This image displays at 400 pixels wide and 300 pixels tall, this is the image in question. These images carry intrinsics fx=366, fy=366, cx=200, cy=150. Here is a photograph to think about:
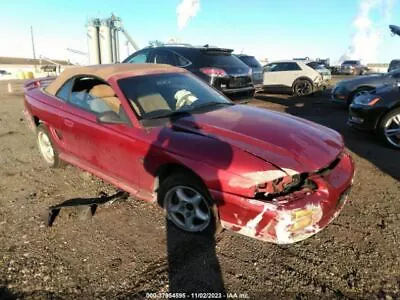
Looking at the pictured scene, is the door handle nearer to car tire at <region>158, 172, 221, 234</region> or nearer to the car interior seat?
the car interior seat

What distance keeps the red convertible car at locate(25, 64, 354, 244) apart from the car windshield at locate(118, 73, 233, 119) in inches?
0.5

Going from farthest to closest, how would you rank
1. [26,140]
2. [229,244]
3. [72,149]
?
[26,140]
[72,149]
[229,244]

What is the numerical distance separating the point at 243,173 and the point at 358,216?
1.71m

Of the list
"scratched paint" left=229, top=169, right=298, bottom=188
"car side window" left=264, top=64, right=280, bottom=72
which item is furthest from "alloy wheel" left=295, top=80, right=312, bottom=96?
"scratched paint" left=229, top=169, right=298, bottom=188

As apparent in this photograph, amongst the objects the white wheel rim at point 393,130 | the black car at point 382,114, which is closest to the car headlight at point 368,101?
the black car at point 382,114

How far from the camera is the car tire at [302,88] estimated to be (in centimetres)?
1514

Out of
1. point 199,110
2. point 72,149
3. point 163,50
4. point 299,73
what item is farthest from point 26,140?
point 299,73

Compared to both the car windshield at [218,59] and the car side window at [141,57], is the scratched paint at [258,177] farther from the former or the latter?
the car side window at [141,57]

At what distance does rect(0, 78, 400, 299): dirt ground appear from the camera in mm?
2766

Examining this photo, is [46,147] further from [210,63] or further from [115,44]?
[115,44]

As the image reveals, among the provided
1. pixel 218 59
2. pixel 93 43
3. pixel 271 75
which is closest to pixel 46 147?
pixel 218 59

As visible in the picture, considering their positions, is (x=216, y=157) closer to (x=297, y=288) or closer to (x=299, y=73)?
(x=297, y=288)

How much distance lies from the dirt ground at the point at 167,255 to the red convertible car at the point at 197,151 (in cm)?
29

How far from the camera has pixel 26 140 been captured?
718 cm
